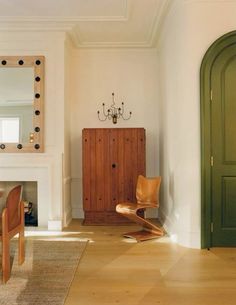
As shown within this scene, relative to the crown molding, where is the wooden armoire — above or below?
below

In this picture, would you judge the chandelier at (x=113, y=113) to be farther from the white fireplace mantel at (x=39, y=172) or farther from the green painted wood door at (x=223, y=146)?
the green painted wood door at (x=223, y=146)

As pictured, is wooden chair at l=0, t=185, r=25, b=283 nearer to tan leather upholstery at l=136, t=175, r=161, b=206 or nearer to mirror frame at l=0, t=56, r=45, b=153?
mirror frame at l=0, t=56, r=45, b=153

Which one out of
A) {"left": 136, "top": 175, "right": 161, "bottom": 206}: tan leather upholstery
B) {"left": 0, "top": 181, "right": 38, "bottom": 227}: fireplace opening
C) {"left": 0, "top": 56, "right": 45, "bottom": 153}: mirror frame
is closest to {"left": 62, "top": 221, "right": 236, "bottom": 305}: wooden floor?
{"left": 136, "top": 175, "right": 161, "bottom": 206}: tan leather upholstery

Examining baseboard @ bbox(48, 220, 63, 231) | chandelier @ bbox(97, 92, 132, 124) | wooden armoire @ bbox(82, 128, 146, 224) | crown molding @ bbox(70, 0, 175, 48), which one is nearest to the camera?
crown molding @ bbox(70, 0, 175, 48)

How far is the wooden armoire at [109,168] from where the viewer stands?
4977mm

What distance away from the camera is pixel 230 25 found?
146 inches

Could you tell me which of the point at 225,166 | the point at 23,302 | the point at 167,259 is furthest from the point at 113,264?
the point at 225,166

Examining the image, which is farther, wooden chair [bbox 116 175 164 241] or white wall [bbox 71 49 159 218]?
white wall [bbox 71 49 159 218]

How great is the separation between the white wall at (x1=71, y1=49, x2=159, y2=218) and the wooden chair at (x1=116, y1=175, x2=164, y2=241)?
39.3 inches

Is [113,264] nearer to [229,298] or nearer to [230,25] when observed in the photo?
[229,298]

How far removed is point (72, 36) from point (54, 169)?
214 cm

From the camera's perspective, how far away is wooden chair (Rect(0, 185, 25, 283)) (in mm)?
2746

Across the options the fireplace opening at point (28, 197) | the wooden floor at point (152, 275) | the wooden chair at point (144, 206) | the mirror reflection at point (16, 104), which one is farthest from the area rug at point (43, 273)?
the mirror reflection at point (16, 104)

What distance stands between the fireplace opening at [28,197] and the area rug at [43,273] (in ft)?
3.39
